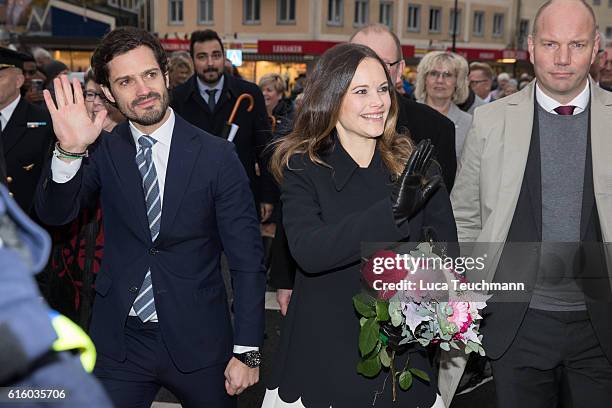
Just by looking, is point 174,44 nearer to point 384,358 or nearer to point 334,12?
point 334,12

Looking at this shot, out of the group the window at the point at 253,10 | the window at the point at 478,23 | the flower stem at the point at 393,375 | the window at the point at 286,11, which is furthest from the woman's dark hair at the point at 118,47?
the window at the point at 478,23

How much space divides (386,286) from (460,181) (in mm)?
1216

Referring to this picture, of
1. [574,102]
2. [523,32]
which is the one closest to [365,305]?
[574,102]

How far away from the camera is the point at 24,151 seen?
5270 mm

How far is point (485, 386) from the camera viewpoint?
18.2 feet

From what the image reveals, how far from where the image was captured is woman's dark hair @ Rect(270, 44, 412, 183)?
10.1 ft

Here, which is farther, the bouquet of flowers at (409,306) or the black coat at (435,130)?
the black coat at (435,130)

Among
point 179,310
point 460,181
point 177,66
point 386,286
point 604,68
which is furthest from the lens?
point 177,66

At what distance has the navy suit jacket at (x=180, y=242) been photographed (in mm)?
3240

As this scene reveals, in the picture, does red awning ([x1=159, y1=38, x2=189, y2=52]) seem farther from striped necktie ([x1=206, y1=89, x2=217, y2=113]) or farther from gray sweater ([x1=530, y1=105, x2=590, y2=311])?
gray sweater ([x1=530, y1=105, x2=590, y2=311])

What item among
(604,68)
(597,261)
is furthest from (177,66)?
(597,261)

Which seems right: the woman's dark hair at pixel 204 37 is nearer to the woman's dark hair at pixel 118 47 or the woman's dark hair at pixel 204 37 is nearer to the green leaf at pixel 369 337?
the woman's dark hair at pixel 118 47

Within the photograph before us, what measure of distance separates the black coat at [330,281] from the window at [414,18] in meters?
47.3

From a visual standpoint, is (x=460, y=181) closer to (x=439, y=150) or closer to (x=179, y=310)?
(x=439, y=150)
